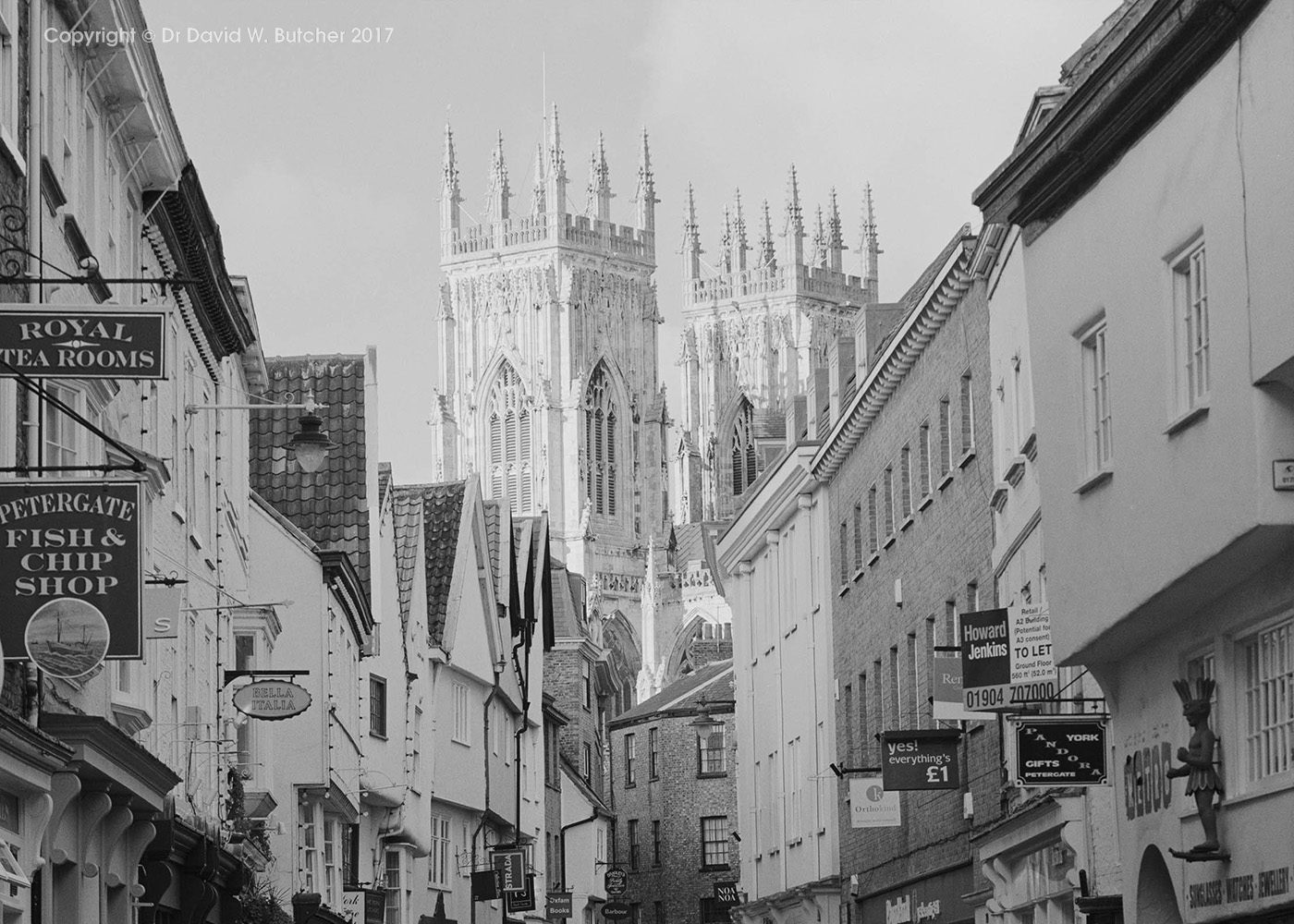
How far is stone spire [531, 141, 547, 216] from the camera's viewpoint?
160m

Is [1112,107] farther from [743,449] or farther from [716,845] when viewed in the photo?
[743,449]

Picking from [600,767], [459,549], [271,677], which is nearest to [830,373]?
[459,549]

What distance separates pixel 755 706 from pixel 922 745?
2019 centimetres

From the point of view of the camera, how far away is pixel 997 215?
20.9 m

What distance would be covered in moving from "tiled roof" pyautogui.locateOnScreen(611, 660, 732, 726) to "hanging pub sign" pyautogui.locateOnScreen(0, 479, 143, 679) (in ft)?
209

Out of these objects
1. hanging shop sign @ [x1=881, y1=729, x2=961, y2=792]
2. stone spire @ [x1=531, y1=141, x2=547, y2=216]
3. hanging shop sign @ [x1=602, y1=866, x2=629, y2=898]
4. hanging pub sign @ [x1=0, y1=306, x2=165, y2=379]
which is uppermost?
stone spire @ [x1=531, y1=141, x2=547, y2=216]

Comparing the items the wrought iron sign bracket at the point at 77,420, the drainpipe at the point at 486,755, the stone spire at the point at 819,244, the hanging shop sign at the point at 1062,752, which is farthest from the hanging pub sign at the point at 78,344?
the stone spire at the point at 819,244

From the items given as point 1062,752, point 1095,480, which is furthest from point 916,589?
point 1095,480

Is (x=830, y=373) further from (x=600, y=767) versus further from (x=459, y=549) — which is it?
(x=600, y=767)

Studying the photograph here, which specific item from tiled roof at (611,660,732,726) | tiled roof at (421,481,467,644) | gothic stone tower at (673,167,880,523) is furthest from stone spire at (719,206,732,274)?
tiled roof at (421,481,467,644)

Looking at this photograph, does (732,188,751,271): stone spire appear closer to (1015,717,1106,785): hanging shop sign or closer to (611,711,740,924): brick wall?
(611,711,740,924): brick wall

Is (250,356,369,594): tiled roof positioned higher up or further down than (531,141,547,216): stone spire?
further down

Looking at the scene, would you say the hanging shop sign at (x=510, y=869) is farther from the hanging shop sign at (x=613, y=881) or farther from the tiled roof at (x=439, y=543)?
the hanging shop sign at (x=613, y=881)

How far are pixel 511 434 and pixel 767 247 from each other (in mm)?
36419
